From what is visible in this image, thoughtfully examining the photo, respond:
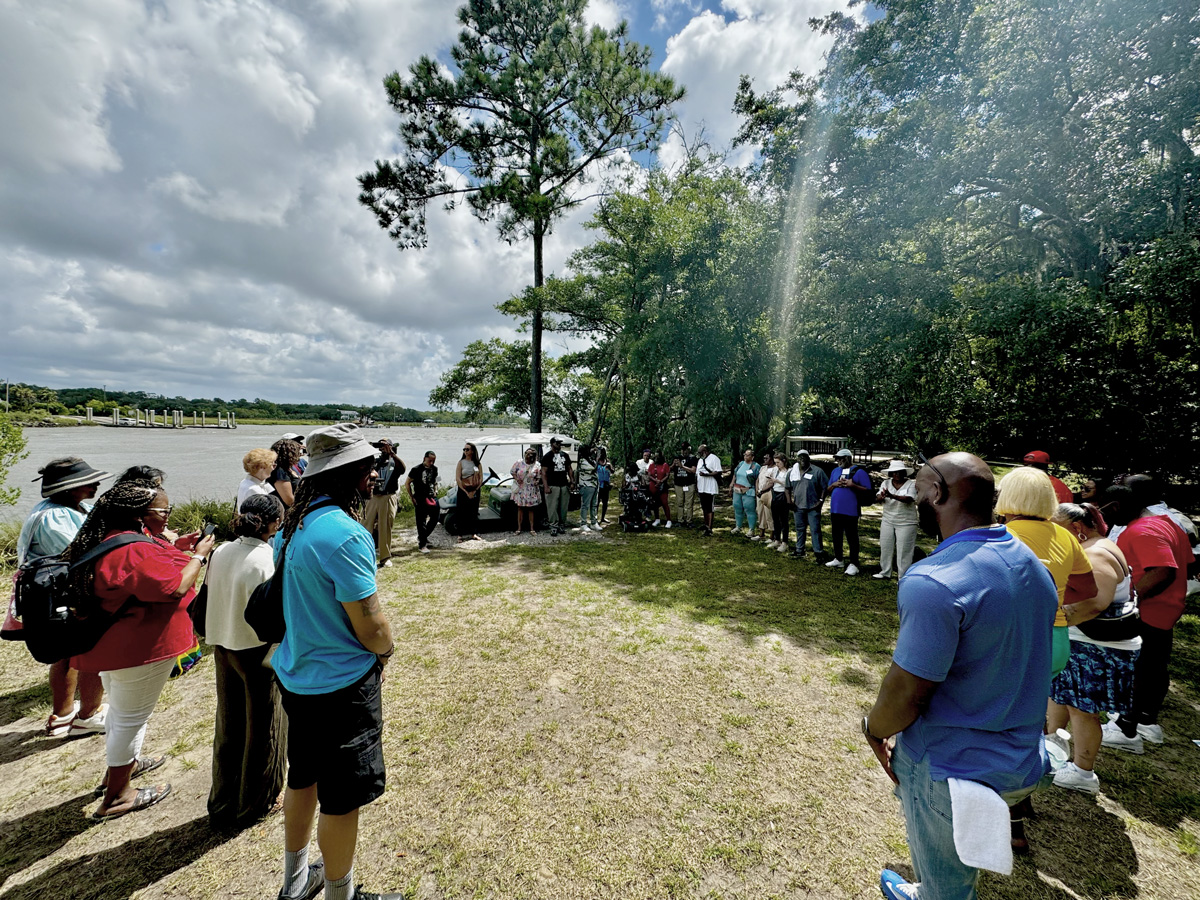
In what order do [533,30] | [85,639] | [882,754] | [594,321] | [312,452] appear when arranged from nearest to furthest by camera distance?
[882,754] < [312,452] < [85,639] < [533,30] < [594,321]

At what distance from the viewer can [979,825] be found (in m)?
1.30

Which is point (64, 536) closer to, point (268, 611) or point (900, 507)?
point (268, 611)

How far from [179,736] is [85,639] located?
59.4 inches

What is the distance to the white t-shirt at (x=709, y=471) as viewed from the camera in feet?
32.1

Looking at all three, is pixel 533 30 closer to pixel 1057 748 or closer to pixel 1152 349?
pixel 1152 349

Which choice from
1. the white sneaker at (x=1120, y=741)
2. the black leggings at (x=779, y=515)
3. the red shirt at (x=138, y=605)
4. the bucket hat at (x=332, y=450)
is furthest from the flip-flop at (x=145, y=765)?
the black leggings at (x=779, y=515)

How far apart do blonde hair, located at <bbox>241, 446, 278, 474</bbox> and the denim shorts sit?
3.21 metres

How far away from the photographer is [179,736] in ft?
10.7

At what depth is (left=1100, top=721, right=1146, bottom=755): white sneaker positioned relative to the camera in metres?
3.19

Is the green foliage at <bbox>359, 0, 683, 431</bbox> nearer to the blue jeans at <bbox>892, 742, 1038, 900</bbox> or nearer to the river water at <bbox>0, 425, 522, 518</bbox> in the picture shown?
the river water at <bbox>0, 425, 522, 518</bbox>

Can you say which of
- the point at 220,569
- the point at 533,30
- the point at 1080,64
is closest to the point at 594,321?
the point at 533,30

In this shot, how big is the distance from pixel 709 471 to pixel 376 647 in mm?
8619

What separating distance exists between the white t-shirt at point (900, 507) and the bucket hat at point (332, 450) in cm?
649

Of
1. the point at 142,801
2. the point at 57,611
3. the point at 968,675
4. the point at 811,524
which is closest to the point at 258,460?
the point at 57,611
